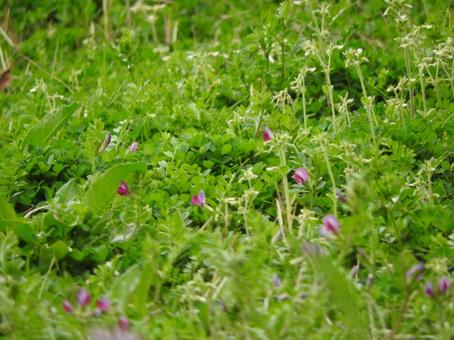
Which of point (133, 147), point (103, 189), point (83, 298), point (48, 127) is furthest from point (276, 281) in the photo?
point (48, 127)

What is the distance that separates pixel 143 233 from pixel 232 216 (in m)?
0.33

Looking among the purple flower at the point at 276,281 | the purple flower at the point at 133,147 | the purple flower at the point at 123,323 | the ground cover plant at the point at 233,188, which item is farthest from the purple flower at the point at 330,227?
the purple flower at the point at 133,147

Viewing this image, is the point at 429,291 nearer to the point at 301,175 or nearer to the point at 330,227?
the point at 330,227

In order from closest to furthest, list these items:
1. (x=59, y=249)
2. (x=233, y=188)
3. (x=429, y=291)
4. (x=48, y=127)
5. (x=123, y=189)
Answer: (x=429, y=291) → (x=59, y=249) → (x=123, y=189) → (x=233, y=188) → (x=48, y=127)

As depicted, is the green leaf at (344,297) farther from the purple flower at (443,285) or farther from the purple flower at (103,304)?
the purple flower at (103,304)

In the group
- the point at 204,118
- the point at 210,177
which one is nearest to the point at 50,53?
the point at 204,118

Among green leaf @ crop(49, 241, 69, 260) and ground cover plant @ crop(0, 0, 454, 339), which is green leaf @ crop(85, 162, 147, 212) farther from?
green leaf @ crop(49, 241, 69, 260)

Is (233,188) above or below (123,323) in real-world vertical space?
below

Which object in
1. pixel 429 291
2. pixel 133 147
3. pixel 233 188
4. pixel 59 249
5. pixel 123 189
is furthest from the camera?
pixel 133 147

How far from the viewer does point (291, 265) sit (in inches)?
91.6

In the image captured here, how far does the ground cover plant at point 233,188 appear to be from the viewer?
2.16 metres

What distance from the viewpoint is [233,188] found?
309cm

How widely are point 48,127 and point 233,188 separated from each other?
0.78 meters

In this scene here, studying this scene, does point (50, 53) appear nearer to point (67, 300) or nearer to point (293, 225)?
point (293, 225)
